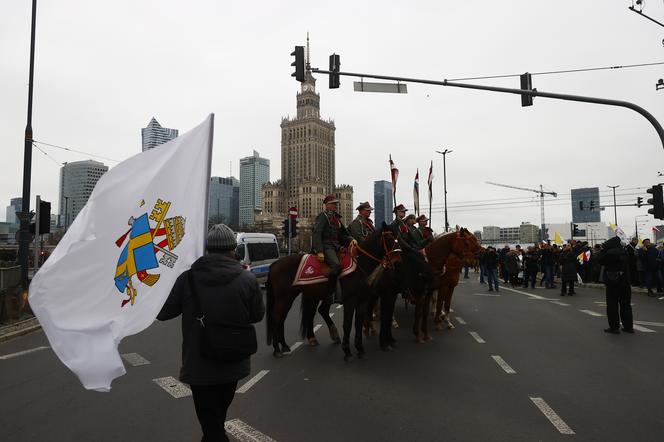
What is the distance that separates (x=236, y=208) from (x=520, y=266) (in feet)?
502

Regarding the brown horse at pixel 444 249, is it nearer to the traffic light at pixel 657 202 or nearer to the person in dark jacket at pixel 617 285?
the person in dark jacket at pixel 617 285

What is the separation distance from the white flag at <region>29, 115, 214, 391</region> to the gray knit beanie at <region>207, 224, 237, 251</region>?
0.30m

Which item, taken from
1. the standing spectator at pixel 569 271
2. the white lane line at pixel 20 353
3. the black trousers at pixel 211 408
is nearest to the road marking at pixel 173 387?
the black trousers at pixel 211 408

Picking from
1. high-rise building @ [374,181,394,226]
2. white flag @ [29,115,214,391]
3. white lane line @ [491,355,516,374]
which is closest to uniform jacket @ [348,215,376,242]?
white lane line @ [491,355,516,374]

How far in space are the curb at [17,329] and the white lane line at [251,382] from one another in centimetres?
647

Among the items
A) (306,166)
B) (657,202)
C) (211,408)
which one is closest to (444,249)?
(211,408)

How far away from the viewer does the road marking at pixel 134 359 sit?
7.17 meters

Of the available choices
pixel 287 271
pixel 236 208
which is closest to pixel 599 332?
pixel 287 271

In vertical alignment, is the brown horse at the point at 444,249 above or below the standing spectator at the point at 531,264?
above

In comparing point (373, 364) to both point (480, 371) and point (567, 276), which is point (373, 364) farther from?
point (567, 276)

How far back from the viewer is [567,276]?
18.0m

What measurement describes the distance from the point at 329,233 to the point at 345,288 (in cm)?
114

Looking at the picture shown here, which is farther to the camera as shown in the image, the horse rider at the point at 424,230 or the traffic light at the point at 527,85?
the traffic light at the point at 527,85

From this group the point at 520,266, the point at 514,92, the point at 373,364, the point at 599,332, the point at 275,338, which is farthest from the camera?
the point at 520,266
